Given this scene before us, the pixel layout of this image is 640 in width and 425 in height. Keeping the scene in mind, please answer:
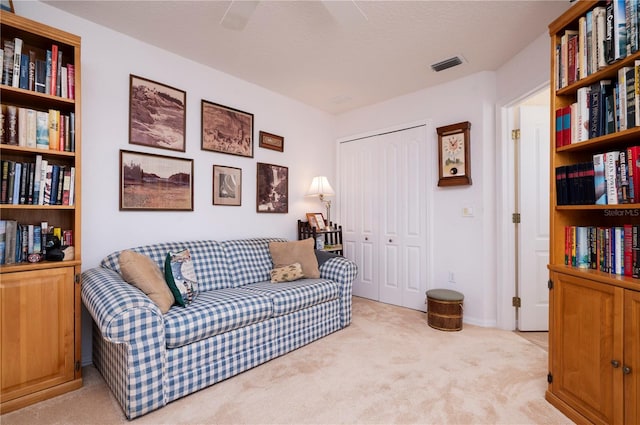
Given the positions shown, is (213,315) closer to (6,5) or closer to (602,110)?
(6,5)

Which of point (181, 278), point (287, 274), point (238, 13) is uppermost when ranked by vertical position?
point (238, 13)

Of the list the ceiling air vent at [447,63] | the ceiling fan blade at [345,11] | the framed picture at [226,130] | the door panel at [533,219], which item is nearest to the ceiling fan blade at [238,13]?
the ceiling fan blade at [345,11]

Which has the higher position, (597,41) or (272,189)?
(597,41)

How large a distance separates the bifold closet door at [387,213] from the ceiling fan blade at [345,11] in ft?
6.59

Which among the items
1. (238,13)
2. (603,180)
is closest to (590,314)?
(603,180)

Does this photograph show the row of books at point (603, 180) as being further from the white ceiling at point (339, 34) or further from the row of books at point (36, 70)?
the row of books at point (36, 70)

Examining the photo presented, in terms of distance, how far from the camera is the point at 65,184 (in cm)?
202

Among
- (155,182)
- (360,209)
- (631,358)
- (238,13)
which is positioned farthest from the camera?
(360,209)

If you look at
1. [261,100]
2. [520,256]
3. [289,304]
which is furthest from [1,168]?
[520,256]

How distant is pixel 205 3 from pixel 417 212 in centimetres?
289

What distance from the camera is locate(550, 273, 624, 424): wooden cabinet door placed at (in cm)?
146

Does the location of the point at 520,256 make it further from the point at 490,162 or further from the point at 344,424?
the point at 344,424

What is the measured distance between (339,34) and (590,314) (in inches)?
99.3

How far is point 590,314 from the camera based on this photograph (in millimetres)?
1587
